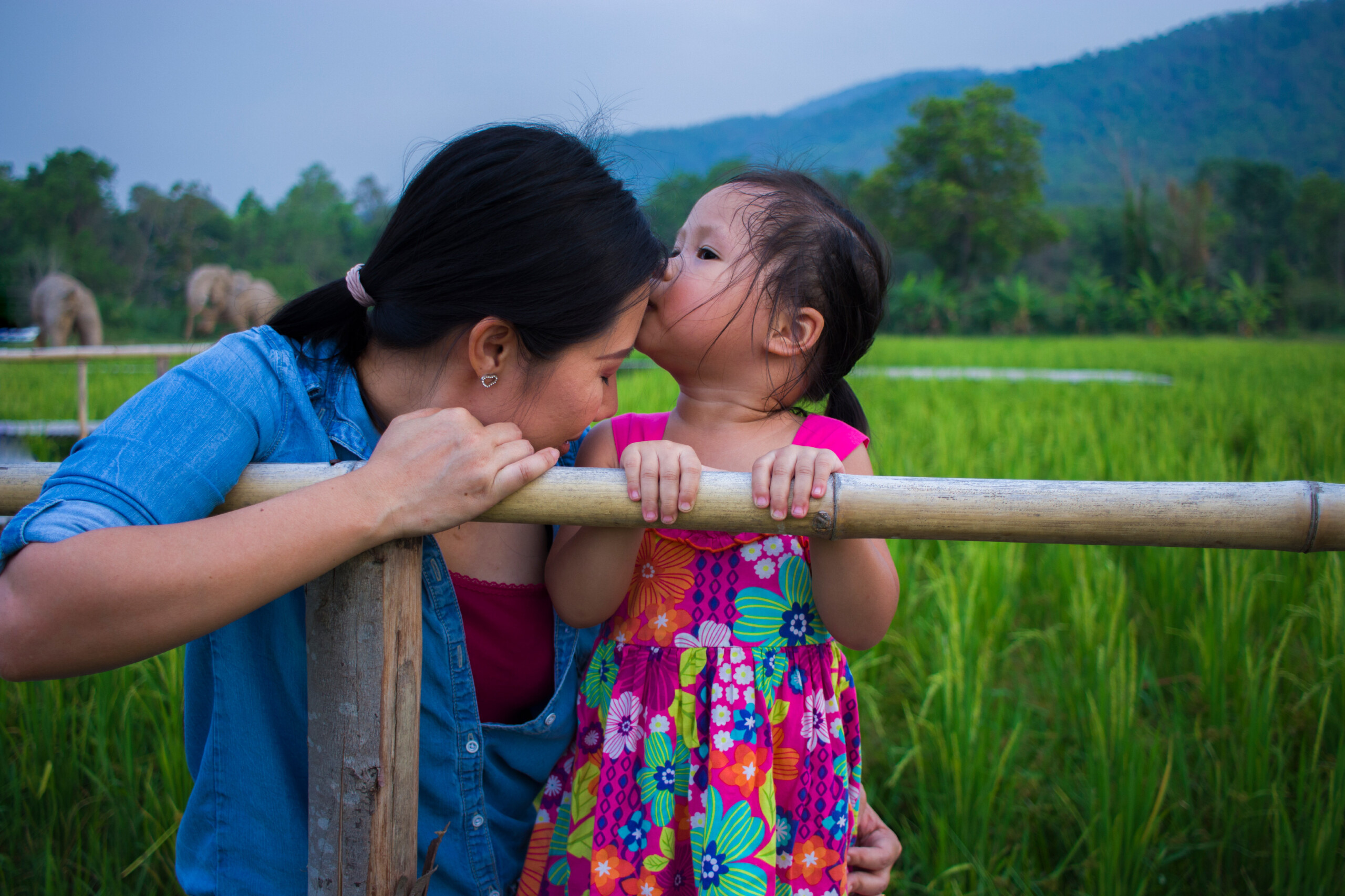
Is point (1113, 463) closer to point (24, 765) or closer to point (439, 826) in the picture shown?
point (439, 826)

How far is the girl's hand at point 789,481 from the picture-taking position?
74 cm

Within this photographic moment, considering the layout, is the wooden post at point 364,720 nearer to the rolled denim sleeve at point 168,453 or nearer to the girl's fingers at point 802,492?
the rolled denim sleeve at point 168,453

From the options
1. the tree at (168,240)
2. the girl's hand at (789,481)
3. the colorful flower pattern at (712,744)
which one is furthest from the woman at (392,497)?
the tree at (168,240)

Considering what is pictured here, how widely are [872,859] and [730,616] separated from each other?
0.39m

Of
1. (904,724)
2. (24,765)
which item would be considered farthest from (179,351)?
(904,724)

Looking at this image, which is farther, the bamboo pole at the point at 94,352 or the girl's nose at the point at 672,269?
the bamboo pole at the point at 94,352

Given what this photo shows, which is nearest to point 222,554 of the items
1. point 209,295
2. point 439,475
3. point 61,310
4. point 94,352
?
point 439,475

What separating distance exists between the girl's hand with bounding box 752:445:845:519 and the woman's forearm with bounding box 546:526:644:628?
0.23 m

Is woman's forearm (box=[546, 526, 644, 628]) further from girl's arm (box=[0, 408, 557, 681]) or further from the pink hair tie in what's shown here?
the pink hair tie

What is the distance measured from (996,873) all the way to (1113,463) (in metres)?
2.18

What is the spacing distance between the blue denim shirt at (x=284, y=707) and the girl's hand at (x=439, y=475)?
157mm

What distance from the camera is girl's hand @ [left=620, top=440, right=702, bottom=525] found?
748mm

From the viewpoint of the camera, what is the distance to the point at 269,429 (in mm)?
853

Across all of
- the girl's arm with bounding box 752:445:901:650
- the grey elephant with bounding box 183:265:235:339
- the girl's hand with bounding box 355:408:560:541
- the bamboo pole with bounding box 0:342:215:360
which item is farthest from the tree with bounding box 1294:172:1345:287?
the girl's hand with bounding box 355:408:560:541
